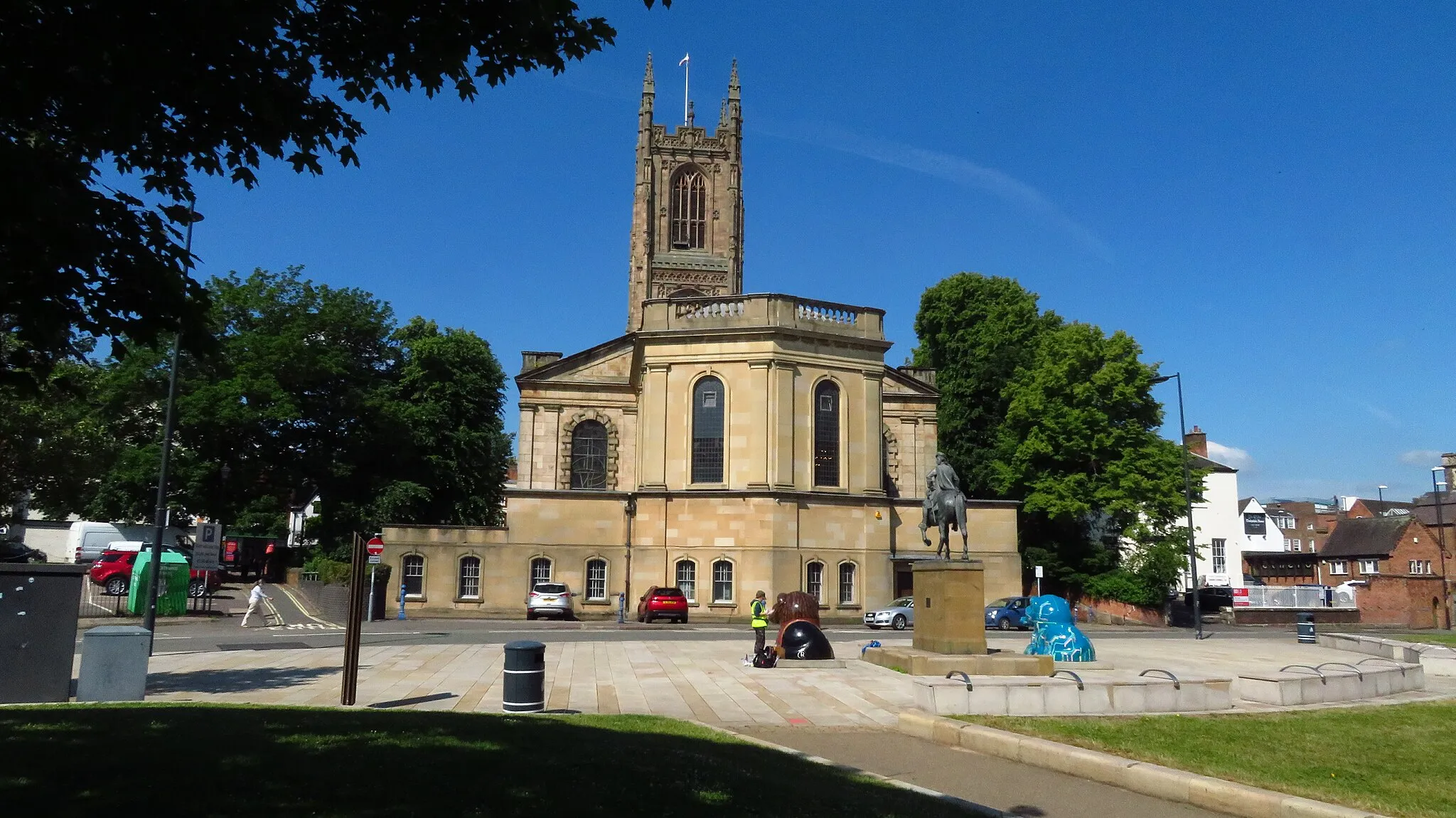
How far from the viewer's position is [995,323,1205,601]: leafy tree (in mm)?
→ 47062

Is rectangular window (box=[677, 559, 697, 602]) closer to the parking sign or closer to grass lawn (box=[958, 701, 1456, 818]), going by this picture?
the parking sign

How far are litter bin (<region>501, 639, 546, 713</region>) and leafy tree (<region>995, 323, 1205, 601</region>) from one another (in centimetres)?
3889

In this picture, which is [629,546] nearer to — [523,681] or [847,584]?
[847,584]

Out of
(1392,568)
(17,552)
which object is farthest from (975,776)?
(1392,568)

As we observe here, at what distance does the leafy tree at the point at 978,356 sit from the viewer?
182 ft

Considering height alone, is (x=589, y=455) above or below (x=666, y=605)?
above


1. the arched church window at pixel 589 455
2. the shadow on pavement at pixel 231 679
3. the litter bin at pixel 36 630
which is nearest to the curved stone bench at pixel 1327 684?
the shadow on pavement at pixel 231 679

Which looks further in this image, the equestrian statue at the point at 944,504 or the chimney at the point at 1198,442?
the chimney at the point at 1198,442

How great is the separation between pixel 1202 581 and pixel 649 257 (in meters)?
46.7

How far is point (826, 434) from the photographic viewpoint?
42.1 meters

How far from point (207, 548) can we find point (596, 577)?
58.1ft

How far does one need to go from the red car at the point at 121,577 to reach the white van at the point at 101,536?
8900 mm

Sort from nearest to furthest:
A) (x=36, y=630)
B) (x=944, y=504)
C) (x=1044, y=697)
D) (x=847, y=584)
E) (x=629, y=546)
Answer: (x=36, y=630)
(x=1044, y=697)
(x=944, y=504)
(x=847, y=584)
(x=629, y=546)

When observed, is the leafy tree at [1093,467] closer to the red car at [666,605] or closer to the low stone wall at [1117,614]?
the low stone wall at [1117,614]
